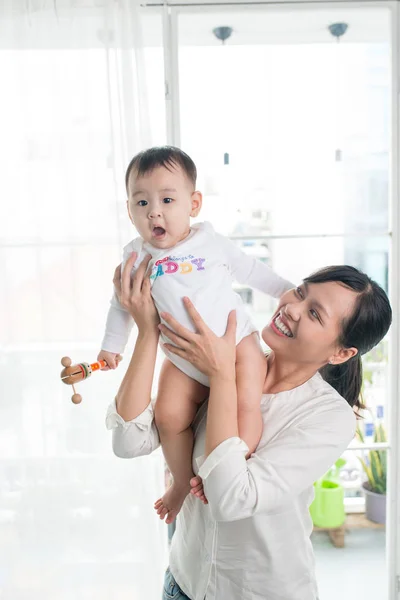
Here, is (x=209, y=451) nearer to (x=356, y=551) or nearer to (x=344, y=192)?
(x=344, y=192)

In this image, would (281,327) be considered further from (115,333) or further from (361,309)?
(115,333)

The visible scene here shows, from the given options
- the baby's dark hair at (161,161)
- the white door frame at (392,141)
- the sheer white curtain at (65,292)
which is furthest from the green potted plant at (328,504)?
the baby's dark hair at (161,161)

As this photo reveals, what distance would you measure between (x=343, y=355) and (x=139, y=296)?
0.47 metres

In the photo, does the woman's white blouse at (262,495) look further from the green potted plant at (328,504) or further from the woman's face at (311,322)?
the green potted plant at (328,504)

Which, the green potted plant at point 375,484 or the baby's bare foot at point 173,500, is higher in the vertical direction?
the baby's bare foot at point 173,500

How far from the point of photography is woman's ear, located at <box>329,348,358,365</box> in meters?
1.39

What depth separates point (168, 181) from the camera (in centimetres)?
133

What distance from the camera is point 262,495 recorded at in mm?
1176

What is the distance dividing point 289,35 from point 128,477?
1.81 m

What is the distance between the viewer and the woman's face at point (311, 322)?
52.0 inches

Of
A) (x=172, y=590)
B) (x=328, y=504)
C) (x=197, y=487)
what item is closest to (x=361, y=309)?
(x=197, y=487)

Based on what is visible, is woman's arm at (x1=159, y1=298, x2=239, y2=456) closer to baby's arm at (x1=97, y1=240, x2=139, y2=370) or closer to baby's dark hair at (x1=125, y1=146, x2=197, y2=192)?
baby's arm at (x1=97, y1=240, x2=139, y2=370)

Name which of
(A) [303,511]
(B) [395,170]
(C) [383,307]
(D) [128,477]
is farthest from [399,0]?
(D) [128,477]

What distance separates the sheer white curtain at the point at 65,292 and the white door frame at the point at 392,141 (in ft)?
0.58
